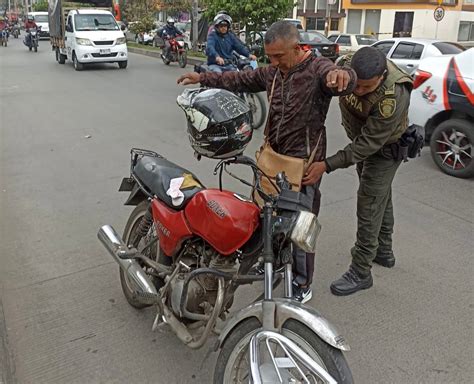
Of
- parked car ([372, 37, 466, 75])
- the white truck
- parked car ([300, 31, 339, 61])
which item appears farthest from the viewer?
parked car ([300, 31, 339, 61])

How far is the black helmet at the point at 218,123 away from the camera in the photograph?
7.25 feet

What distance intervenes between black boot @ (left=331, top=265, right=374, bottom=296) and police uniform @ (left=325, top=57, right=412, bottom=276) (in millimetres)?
40

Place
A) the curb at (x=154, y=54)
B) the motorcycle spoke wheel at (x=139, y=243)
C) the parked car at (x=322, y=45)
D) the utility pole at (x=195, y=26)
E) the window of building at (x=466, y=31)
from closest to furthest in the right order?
the motorcycle spoke wheel at (x=139, y=243) < the parked car at (x=322, y=45) < the curb at (x=154, y=54) < the utility pole at (x=195, y=26) < the window of building at (x=466, y=31)

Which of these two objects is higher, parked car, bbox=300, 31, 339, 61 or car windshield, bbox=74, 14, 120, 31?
car windshield, bbox=74, 14, 120, 31

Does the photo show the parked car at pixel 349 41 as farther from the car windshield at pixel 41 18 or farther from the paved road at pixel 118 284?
the car windshield at pixel 41 18

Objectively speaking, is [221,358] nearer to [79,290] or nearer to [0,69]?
[79,290]

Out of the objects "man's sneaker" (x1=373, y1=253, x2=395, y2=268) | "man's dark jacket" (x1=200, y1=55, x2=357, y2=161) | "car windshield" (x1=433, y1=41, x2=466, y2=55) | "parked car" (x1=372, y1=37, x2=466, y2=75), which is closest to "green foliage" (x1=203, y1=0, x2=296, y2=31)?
"parked car" (x1=372, y1=37, x2=466, y2=75)

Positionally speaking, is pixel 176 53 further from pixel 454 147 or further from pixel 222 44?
pixel 454 147

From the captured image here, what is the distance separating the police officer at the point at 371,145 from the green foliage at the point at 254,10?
13906 millimetres

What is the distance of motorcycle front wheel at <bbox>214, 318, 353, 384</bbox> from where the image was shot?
1869mm

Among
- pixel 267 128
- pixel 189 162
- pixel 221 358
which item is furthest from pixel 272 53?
pixel 189 162

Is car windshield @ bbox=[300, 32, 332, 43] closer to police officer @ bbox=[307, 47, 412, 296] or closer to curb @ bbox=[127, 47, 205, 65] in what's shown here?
curb @ bbox=[127, 47, 205, 65]

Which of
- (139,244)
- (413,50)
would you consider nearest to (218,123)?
(139,244)

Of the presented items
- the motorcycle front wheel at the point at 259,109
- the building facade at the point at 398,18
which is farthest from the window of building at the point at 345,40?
the motorcycle front wheel at the point at 259,109
